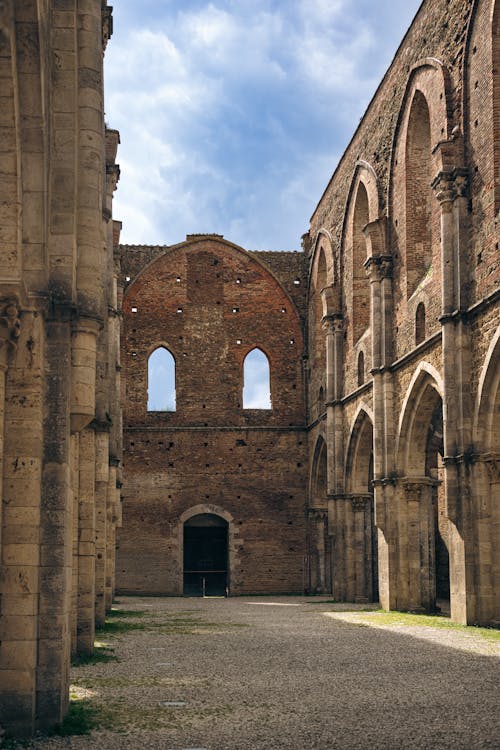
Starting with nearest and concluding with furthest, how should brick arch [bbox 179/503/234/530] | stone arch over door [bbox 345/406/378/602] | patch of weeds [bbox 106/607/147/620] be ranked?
patch of weeds [bbox 106/607/147/620]
stone arch over door [bbox 345/406/378/602]
brick arch [bbox 179/503/234/530]

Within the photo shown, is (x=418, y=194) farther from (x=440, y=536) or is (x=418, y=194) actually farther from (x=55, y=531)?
(x=55, y=531)

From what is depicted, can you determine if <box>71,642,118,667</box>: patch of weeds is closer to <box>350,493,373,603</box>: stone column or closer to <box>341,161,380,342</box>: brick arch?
<box>350,493,373,603</box>: stone column

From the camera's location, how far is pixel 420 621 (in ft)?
55.2

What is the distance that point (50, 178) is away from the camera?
7.34 metres

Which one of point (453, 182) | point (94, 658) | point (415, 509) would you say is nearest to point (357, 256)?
point (415, 509)

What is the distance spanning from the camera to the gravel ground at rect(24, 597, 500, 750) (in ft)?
20.8

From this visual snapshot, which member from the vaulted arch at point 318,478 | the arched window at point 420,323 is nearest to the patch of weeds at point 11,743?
the arched window at point 420,323

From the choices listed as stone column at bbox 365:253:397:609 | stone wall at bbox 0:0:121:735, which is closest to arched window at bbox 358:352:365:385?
stone column at bbox 365:253:397:609

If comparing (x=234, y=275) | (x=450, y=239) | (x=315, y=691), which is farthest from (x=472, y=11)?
(x=234, y=275)

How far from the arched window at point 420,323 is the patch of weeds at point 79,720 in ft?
40.8

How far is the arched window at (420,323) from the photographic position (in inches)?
738

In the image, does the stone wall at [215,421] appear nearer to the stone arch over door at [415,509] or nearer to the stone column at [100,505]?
the stone arch over door at [415,509]

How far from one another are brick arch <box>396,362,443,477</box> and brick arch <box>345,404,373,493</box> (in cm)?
355

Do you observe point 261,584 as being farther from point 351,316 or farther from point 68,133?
point 68,133
